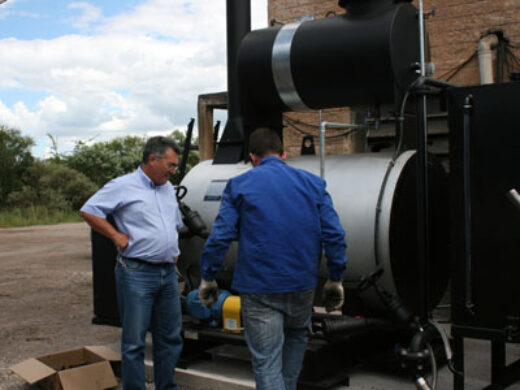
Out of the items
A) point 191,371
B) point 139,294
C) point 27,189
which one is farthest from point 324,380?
point 27,189

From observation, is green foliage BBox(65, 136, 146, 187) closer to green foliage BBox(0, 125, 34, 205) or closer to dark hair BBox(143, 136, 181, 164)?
green foliage BBox(0, 125, 34, 205)

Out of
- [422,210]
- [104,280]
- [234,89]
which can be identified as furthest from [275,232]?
[104,280]

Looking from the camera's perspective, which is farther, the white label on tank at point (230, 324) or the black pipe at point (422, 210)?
the white label on tank at point (230, 324)

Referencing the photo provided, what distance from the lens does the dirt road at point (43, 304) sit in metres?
6.17

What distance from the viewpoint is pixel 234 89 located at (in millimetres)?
5539

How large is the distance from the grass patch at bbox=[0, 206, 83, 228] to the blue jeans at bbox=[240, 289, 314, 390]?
21.8 meters

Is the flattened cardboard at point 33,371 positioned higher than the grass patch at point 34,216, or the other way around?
the flattened cardboard at point 33,371

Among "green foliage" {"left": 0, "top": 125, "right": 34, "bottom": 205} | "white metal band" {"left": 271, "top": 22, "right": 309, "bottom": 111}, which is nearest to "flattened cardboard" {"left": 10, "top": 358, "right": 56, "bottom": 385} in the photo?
"white metal band" {"left": 271, "top": 22, "right": 309, "bottom": 111}

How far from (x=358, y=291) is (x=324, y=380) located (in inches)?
26.2

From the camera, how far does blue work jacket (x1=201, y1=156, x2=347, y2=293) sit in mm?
3357

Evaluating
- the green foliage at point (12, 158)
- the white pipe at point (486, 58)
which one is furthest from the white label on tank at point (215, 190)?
the green foliage at point (12, 158)

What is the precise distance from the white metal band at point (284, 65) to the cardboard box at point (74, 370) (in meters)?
2.44

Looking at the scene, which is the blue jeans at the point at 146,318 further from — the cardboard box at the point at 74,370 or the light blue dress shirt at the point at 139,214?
the cardboard box at the point at 74,370

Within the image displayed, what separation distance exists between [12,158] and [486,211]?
100 feet
